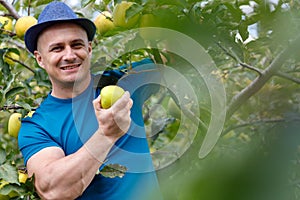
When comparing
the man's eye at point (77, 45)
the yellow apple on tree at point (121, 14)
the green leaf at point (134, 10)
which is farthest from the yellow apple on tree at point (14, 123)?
the green leaf at point (134, 10)

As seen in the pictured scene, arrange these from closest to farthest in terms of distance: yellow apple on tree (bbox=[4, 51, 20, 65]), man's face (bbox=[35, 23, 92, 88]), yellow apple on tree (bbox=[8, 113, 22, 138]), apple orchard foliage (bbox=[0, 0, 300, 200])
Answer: apple orchard foliage (bbox=[0, 0, 300, 200])
man's face (bbox=[35, 23, 92, 88])
yellow apple on tree (bbox=[8, 113, 22, 138])
yellow apple on tree (bbox=[4, 51, 20, 65])

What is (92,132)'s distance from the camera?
134 centimetres

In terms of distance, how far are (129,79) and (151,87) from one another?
0.51ft

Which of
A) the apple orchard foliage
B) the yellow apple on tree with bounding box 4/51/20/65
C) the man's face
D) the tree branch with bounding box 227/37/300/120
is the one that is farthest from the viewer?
the yellow apple on tree with bounding box 4/51/20/65

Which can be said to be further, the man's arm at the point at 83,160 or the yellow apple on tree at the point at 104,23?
the yellow apple on tree at the point at 104,23

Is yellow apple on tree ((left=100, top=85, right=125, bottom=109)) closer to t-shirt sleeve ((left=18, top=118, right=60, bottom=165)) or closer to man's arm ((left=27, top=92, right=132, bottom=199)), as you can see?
man's arm ((left=27, top=92, right=132, bottom=199))

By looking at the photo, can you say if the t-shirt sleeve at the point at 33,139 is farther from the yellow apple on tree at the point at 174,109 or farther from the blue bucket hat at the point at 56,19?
the yellow apple on tree at the point at 174,109

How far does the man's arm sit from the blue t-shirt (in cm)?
12

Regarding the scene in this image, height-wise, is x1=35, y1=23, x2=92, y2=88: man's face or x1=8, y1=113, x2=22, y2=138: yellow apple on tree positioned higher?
x1=35, y1=23, x2=92, y2=88: man's face

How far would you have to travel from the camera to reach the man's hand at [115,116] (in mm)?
1045

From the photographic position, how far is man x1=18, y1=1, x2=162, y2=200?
1293 millimetres

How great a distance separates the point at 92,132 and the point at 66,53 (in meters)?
0.27

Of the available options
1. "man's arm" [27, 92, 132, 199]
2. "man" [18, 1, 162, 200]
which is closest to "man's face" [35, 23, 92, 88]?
"man" [18, 1, 162, 200]

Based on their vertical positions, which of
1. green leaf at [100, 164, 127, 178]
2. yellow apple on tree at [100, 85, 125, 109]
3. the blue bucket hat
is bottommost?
green leaf at [100, 164, 127, 178]
